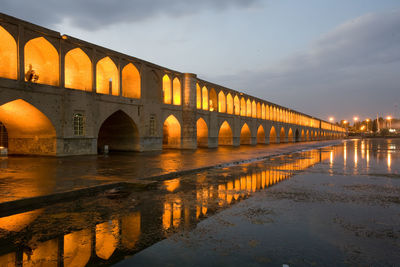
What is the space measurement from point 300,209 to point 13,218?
4.51m

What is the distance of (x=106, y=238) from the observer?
3.30 metres

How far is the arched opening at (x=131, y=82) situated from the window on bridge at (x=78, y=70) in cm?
325

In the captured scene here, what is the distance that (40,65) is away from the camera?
50.2 feet

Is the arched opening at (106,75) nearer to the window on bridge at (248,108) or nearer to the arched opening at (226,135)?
the arched opening at (226,135)

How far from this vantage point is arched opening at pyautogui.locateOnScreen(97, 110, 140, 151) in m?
19.3

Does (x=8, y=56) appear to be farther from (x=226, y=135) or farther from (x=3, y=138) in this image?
(x=226, y=135)

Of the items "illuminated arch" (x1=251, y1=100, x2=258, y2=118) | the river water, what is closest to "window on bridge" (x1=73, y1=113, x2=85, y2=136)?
the river water

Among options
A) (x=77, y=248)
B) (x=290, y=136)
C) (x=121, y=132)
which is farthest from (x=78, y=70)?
(x=290, y=136)

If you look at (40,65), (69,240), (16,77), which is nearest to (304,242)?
(69,240)

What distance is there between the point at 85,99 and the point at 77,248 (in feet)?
45.6

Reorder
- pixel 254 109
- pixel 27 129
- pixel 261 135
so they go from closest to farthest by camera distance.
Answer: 1. pixel 27 129
2. pixel 254 109
3. pixel 261 135

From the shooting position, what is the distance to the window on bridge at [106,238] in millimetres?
2910

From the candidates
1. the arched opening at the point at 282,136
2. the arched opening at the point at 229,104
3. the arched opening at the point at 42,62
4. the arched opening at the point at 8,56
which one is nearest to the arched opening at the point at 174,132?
the arched opening at the point at 229,104

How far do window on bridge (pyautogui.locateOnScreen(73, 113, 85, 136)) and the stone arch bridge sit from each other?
6cm
